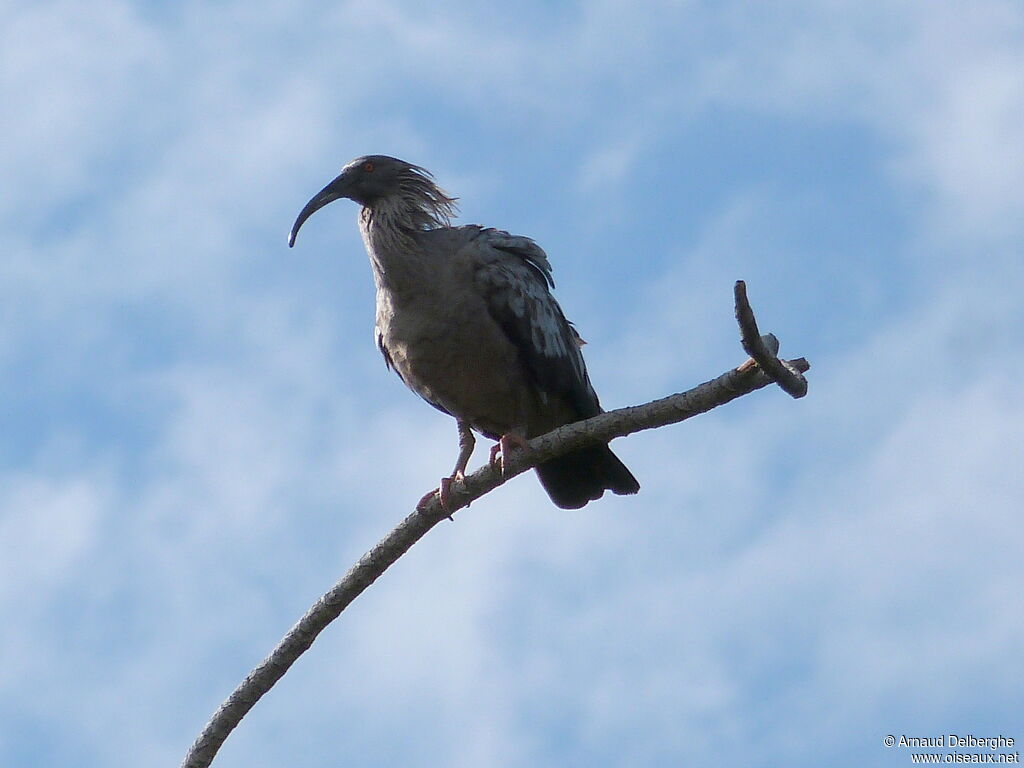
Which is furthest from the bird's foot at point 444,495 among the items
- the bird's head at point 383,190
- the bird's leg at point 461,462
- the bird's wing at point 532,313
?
the bird's head at point 383,190

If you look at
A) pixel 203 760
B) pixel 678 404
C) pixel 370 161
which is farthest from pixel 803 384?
pixel 370 161

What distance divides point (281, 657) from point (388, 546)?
0.76m

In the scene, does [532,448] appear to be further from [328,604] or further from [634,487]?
[634,487]

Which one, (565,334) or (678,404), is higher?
(565,334)

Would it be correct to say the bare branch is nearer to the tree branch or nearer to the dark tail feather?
the tree branch

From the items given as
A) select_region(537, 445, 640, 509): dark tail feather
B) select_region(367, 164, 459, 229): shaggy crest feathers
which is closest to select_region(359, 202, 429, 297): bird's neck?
select_region(367, 164, 459, 229): shaggy crest feathers

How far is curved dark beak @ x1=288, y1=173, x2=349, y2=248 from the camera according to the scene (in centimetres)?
874

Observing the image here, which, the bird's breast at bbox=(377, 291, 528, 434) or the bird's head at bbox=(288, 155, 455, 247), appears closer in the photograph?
the bird's breast at bbox=(377, 291, 528, 434)

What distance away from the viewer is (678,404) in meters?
6.02

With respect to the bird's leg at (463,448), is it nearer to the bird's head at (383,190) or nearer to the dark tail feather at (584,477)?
the dark tail feather at (584,477)

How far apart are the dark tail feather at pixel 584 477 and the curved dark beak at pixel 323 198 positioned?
222cm

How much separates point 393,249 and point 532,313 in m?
0.94

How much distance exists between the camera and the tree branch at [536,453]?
18.5 feet

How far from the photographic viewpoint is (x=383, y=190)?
876cm
